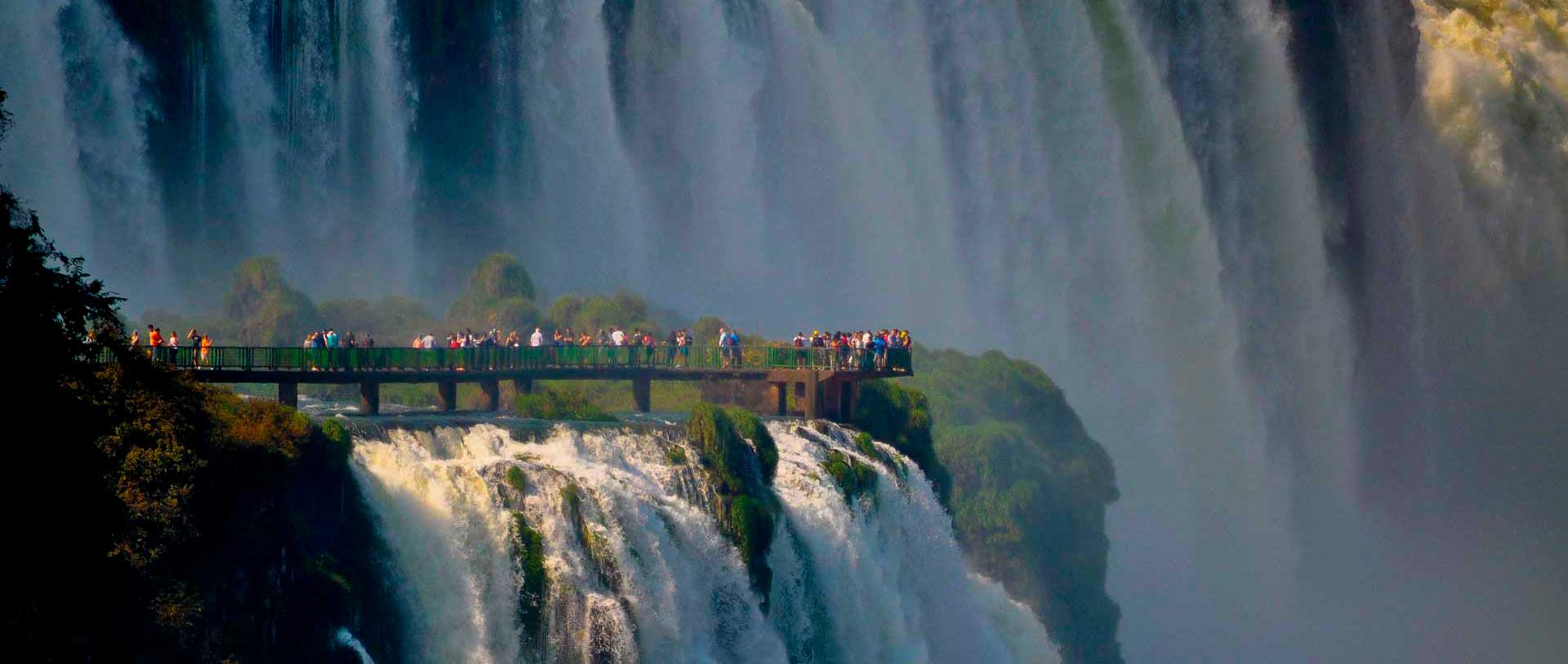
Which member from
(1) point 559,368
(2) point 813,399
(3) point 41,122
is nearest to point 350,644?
(1) point 559,368

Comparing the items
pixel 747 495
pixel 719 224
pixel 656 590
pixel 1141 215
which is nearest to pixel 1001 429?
pixel 719 224

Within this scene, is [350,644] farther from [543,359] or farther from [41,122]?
[41,122]

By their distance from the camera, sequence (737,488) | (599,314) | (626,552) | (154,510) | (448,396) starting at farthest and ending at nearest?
(599,314)
(448,396)
(737,488)
(626,552)
(154,510)

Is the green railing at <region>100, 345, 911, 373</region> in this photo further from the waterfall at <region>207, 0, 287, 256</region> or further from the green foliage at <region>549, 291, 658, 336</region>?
the waterfall at <region>207, 0, 287, 256</region>

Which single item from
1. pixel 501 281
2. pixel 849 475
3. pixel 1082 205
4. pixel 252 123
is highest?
pixel 1082 205

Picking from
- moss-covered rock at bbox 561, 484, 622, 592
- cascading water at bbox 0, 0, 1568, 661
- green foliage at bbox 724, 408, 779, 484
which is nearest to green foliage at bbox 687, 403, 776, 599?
green foliage at bbox 724, 408, 779, 484

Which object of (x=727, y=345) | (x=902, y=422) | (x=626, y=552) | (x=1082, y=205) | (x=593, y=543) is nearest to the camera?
(x=593, y=543)
